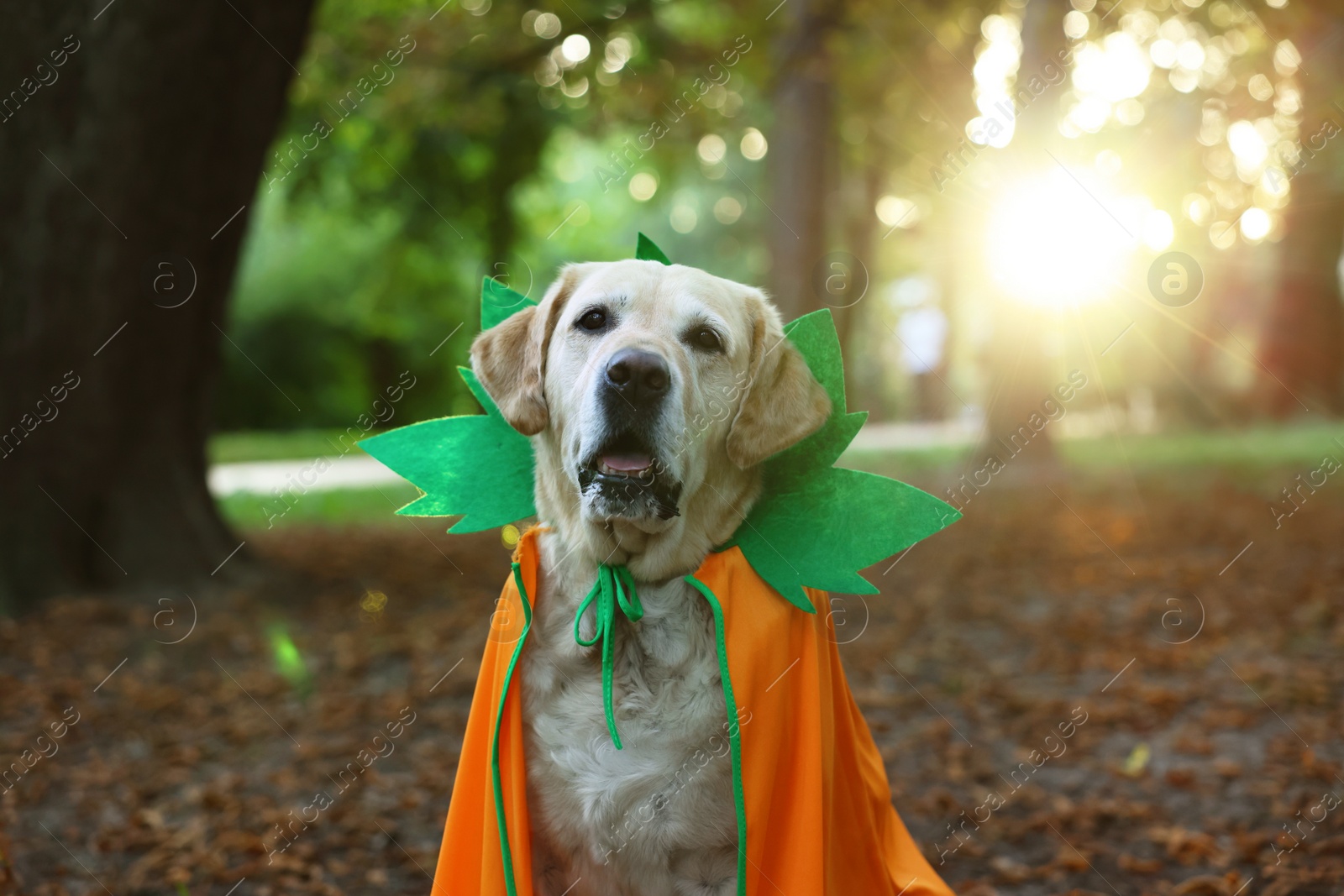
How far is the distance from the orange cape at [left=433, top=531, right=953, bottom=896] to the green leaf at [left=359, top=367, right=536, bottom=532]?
0.22m

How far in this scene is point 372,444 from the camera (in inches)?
107

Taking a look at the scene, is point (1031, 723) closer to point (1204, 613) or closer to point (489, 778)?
point (1204, 613)

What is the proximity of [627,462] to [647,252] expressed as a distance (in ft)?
2.81

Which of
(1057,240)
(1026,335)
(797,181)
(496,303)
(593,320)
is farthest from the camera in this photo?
(1026,335)

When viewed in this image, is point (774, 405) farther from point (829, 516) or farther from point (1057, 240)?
point (1057, 240)

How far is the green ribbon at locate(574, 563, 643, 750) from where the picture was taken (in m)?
2.30

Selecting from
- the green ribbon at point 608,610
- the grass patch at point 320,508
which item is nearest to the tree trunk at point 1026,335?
the grass patch at point 320,508

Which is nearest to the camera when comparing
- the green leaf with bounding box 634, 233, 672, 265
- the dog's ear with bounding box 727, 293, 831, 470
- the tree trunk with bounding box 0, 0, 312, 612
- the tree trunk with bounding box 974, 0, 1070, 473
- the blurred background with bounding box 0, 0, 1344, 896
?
the dog's ear with bounding box 727, 293, 831, 470

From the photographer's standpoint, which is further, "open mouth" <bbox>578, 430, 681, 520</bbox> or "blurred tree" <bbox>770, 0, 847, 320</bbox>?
"blurred tree" <bbox>770, 0, 847, 320</bbox>

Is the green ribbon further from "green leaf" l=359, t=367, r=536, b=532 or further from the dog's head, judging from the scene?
"green leaf" l=359, t=367, r=536, b=532

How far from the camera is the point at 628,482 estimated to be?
240cm

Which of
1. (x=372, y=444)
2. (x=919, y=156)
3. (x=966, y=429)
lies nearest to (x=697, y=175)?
(x=966, y=429)

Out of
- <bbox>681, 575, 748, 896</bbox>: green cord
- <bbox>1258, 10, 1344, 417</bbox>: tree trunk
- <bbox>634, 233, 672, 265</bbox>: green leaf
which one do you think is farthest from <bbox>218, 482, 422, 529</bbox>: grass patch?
<bbox>1258, 10, 1344, 417</bbox>: tree trunk

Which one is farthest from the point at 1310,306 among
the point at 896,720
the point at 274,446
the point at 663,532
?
the point at 274,446
